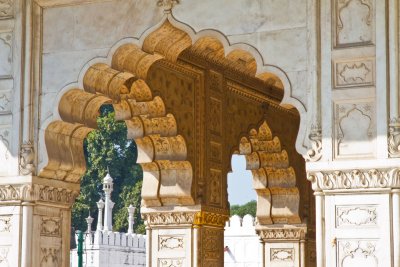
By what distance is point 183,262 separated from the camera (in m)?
16.9

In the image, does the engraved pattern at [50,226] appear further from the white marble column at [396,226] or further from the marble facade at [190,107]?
the white marble column at [396,226]

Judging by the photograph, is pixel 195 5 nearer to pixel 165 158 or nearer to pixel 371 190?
pixel 371 190

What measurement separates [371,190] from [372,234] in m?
0.44

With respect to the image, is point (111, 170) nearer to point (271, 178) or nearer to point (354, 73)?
point (271, 178)

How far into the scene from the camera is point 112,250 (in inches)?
1210

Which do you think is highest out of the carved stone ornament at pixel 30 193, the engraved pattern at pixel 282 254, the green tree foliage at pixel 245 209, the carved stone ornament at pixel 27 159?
the green tree foliage at pixel 245 209

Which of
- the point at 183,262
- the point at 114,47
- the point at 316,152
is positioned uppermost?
the point at 114,47

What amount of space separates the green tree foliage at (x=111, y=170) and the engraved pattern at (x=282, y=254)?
77.5 feet

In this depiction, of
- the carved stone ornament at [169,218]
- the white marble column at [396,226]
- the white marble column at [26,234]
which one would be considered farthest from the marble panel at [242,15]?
the carved stone ornament at [169,218]

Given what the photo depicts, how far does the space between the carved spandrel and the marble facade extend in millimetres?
14

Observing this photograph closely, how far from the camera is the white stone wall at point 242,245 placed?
29500 mm

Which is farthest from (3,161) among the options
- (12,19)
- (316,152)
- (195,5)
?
(316,152)

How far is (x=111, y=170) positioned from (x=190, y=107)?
28.9 m

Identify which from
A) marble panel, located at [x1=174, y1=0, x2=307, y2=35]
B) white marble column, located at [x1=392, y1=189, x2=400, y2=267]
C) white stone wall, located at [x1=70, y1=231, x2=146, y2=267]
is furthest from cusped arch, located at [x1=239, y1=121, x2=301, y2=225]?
white stone wall, located at [x1=70, y1=231, x2=146, y2=267]
